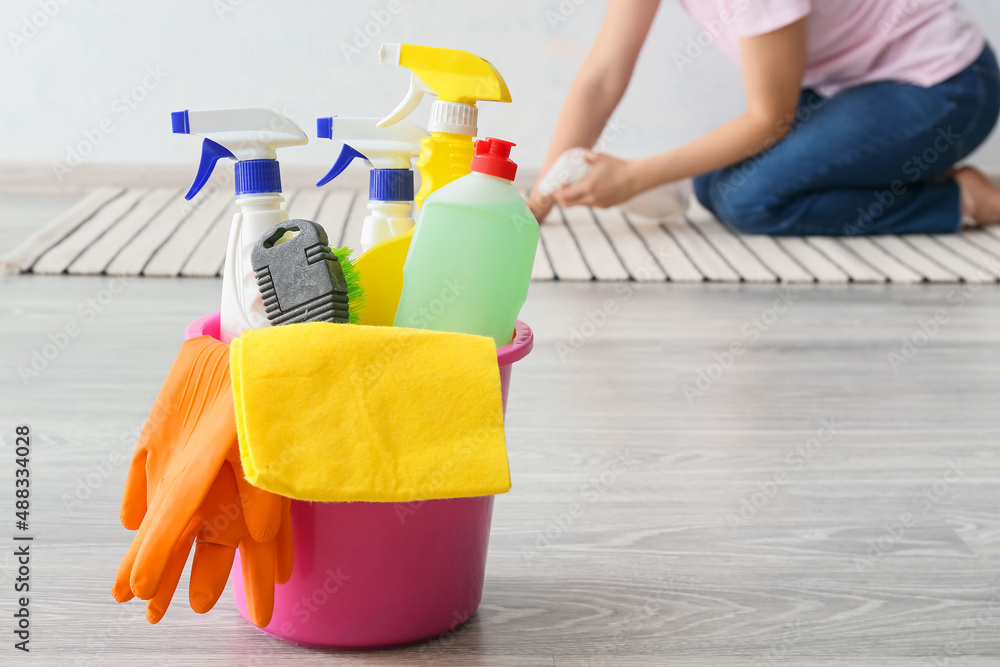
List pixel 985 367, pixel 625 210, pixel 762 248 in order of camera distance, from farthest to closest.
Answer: pixel 625 210
pixel 762 248
pixel 985 367

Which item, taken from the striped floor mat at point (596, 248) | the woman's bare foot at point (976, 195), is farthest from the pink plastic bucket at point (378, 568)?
the woman's bare foot at point (976, 195)

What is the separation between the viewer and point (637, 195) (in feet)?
5.61

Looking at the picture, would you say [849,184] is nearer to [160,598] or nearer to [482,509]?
[482,509]

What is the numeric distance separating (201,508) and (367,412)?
10 centimetres

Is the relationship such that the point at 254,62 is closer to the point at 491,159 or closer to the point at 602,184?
the point at 602,184

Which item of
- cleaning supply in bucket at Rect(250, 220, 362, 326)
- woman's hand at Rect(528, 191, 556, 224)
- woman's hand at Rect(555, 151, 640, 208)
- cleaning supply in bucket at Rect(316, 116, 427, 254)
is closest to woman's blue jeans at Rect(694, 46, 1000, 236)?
woman's hand at Rect(555, 151, 640, 208)

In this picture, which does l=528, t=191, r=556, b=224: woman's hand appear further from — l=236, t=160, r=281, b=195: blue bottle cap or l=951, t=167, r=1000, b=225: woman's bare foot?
l=236, t=160, r=281, b=195: blue bottle cap

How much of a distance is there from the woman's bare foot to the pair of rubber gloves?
1672 millimetres

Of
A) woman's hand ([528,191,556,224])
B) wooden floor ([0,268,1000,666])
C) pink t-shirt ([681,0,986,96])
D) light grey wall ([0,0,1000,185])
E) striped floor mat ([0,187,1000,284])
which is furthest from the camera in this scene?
light grey wall ([0,0,1000,185])

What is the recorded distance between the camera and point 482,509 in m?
0.55

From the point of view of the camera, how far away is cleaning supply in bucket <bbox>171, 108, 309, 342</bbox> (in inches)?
19.8

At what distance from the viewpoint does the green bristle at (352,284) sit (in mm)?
507

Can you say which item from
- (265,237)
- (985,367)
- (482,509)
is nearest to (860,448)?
(985,367)

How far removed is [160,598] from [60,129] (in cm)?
187
